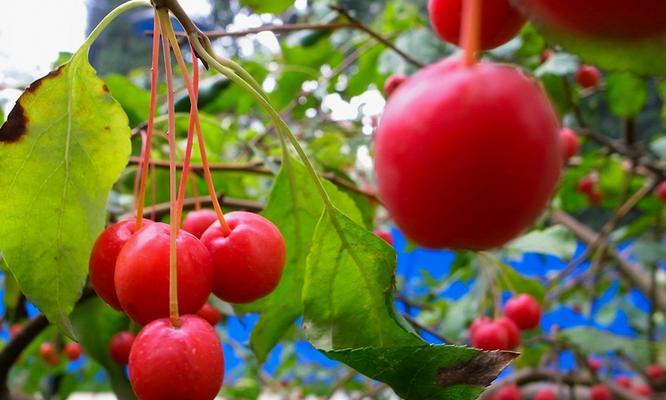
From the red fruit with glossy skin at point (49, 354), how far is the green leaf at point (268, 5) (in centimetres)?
136

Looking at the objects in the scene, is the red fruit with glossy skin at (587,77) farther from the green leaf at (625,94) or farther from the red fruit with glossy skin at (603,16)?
the red fruit with glossy skin at (603,16)

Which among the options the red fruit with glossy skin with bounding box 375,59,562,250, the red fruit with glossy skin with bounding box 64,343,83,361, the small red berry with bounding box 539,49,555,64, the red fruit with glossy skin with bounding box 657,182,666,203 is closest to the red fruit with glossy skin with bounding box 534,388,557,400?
the red fruit with glossy skin with bounding box 657,182,666,203

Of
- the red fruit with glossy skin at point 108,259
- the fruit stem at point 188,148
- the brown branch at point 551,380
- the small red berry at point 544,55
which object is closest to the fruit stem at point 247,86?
the fruit stem at point 188,148

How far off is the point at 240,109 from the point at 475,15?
133 centimetres

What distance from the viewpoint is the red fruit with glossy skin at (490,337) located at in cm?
93

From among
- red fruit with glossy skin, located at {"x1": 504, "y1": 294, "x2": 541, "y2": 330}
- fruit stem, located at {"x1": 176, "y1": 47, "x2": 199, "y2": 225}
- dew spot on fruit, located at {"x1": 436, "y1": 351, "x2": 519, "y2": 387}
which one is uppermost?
Answer: fruit stem, located at {"x1": 176, "y1": 47, "x2": 199, "y2": 225}

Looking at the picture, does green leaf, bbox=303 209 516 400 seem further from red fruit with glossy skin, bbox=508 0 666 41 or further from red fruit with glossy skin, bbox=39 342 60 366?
red fruit with glossy skin, bbox=39 342 60 366

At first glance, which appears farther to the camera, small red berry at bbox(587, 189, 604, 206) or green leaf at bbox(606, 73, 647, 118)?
small red berry at bbox(587, 189, 604, 206)

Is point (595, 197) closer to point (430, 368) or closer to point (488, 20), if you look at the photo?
point (430, 368)

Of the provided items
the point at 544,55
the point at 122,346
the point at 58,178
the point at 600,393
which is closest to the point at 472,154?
the point at 58,178

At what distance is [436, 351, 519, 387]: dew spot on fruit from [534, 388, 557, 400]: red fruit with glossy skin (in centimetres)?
147

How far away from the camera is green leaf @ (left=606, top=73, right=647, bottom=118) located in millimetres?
1774

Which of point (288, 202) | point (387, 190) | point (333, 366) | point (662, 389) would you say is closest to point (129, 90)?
point (288, 202)

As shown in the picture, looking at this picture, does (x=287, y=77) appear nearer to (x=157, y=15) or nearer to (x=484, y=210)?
(x=157, y=15)
